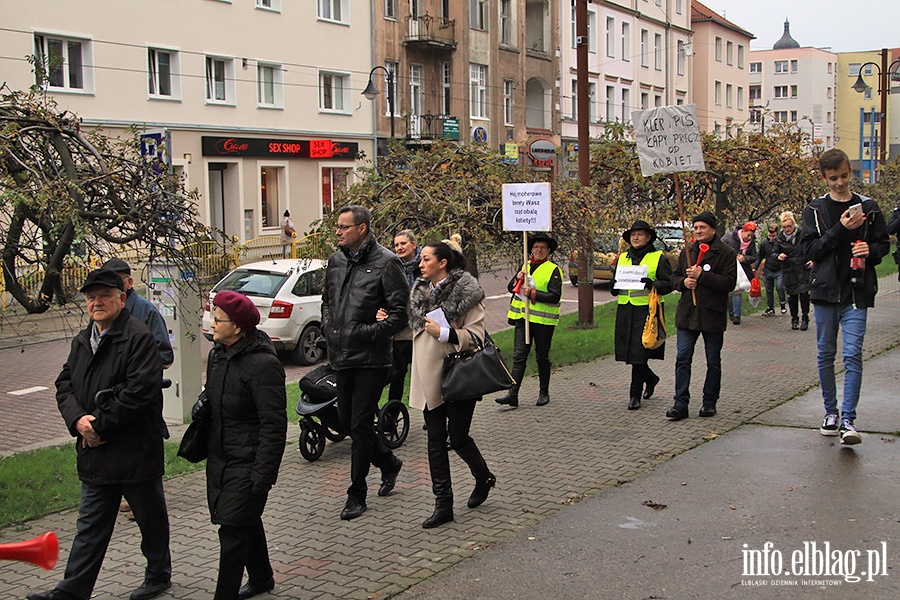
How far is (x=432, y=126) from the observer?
1635 inches

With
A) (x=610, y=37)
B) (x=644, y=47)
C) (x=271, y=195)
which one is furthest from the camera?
(x=644, y=47)

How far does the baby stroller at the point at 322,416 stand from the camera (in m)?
8.16

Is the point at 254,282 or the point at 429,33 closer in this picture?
the point at 254,282

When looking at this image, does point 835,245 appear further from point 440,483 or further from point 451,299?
point 440,483

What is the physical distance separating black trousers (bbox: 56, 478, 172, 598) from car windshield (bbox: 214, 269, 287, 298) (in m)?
9.76

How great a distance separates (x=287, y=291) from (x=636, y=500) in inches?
366

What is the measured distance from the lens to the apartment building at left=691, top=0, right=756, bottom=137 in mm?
67562

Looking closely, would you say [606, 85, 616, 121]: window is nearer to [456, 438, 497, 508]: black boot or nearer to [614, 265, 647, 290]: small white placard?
[614, 265, 647, 290]: small white placard

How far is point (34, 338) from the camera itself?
18422 millimetres

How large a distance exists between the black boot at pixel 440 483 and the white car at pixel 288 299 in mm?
8594

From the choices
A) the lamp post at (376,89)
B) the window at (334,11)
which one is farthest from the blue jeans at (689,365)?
the window at (334,11)

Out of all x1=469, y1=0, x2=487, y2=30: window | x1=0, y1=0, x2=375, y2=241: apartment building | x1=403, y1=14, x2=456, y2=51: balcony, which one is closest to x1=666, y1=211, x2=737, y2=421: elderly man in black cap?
x1=0, y1=0, x2=375, y2=241: apartment building

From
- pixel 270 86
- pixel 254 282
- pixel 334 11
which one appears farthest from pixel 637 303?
pixel 334 11

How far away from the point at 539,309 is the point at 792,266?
272 inches
